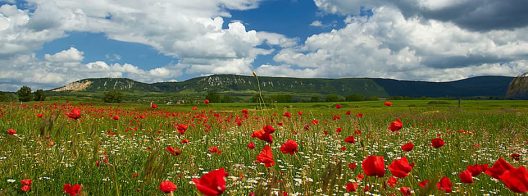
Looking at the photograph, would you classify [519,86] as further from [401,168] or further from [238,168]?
[401,168]

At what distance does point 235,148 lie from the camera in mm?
8656

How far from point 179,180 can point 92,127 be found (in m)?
1.61

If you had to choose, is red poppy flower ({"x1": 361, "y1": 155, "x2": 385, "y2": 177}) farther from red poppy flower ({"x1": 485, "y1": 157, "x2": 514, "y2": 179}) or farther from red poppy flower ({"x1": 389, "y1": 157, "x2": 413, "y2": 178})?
red poppy flower ({"x1": 485, "y1": 157, "x2": 514, "y2": 179})

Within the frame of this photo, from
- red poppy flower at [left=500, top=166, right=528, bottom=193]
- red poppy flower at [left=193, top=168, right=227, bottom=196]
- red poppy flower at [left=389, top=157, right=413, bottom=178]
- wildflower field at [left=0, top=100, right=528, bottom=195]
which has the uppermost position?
red poppy flower at [left=193, top=168, right=227, bottom=196]

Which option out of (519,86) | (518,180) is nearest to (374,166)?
(518,180)

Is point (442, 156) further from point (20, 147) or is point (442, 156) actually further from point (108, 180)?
point (20, 147)

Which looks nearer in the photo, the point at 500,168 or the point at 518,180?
the point at 518,180

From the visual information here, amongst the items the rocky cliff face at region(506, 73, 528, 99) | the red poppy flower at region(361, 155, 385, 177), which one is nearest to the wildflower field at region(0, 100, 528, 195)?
the red poppy flower at region(361, 155, 385, 177)

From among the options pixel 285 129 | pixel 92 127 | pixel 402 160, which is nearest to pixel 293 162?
pixel 285 129

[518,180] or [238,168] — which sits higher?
[518,180]

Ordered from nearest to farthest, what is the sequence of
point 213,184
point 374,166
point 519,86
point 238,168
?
point 213,184 < point 374,166 < point 238,168 < point 519,86

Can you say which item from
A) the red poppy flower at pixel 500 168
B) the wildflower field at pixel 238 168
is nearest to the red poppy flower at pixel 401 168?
the wildflower field at pixel 238 168

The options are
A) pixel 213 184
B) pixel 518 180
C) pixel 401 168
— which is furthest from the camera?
pixel 401 168

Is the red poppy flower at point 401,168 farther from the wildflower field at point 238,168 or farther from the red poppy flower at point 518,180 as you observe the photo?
the red poppy flower at point 518,180
